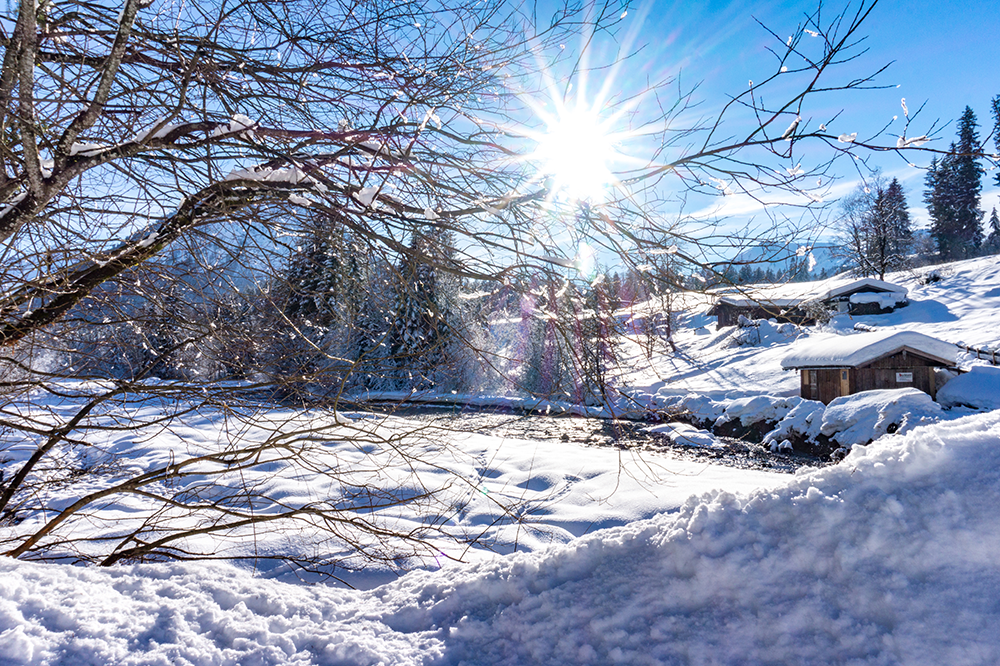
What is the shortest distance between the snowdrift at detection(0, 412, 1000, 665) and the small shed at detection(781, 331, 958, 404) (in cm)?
1402

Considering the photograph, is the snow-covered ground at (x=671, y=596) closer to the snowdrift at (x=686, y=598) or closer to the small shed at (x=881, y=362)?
the snowdrift at (x=686, y=598)

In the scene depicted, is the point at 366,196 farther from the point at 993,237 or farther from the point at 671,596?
the point at 993,237

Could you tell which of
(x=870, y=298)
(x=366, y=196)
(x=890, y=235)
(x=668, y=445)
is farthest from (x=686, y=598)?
(x=890, y=235)

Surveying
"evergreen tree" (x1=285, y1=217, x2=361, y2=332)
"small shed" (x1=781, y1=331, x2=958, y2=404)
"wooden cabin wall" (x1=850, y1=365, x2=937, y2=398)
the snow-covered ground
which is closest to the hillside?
"small shed" (x1=781, y1=331, x2=958, y2=404)

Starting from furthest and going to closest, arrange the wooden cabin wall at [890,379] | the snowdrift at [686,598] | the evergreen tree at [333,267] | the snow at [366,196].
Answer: the wooden cabin wall at [890,379] < the evergreen tree at [333,267] < the snow at [366,196] < the snowdrift at [686,598]

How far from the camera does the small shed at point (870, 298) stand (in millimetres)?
28625

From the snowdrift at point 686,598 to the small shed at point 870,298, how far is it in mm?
31630

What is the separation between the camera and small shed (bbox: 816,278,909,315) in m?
28.6

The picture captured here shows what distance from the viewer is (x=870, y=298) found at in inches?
1152

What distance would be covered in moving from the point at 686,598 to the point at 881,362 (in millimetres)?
15729

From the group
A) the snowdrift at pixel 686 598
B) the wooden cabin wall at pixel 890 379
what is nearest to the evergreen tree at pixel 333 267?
the snowdrift at pixel 686 598

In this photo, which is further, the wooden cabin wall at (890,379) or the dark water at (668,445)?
the wooden cabin wall at (890,379)

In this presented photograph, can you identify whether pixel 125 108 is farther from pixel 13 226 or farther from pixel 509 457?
pixel 509 457

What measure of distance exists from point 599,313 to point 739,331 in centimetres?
2913
